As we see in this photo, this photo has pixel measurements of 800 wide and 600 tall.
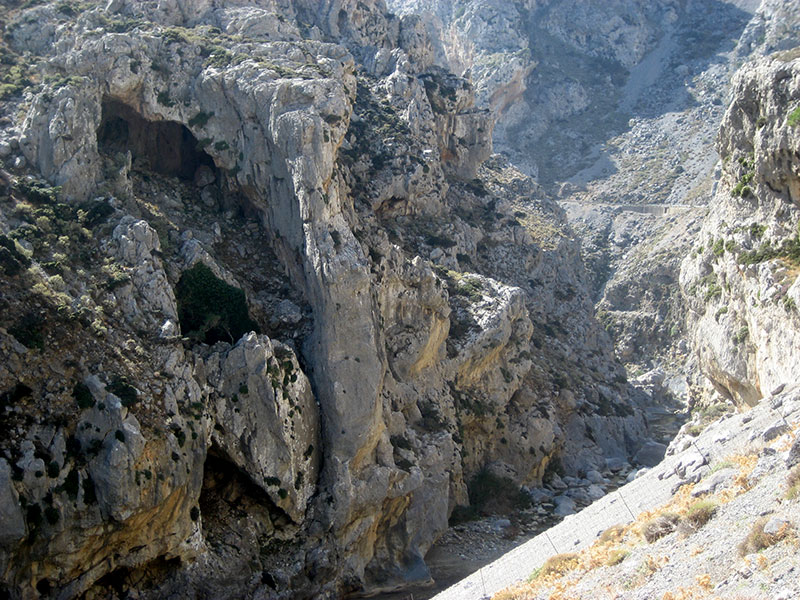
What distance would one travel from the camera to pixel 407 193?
2302 inches

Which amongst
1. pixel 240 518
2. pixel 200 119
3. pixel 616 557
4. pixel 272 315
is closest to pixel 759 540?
pixel 616 557

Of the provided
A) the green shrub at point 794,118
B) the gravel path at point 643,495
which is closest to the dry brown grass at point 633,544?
the gravel path at point 643,495

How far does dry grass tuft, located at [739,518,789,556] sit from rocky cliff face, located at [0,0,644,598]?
1971 centimetres

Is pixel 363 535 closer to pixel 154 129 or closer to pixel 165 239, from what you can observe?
pixel 165 239

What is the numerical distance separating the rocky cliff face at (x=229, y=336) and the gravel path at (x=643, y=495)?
7662mm

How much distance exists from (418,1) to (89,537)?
161 metres

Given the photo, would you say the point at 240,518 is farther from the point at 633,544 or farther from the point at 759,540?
the point at 759,540

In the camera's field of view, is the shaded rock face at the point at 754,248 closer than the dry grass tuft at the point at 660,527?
No

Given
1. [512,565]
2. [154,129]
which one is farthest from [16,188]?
[512,565]

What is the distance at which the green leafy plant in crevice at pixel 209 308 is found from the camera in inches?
1350

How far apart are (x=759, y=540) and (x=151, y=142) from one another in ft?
130

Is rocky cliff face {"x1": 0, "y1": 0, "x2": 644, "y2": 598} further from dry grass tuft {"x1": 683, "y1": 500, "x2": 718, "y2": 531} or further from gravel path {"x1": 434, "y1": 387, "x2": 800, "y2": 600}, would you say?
dry grass tuft {"x1": 683, "y1": 500, "x2": 718, "y2": 531}

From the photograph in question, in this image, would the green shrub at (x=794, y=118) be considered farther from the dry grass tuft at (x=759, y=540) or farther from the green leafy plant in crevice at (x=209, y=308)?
the green leafy plant in crevice at (x=209, y=308)

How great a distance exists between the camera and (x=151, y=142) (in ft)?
149
